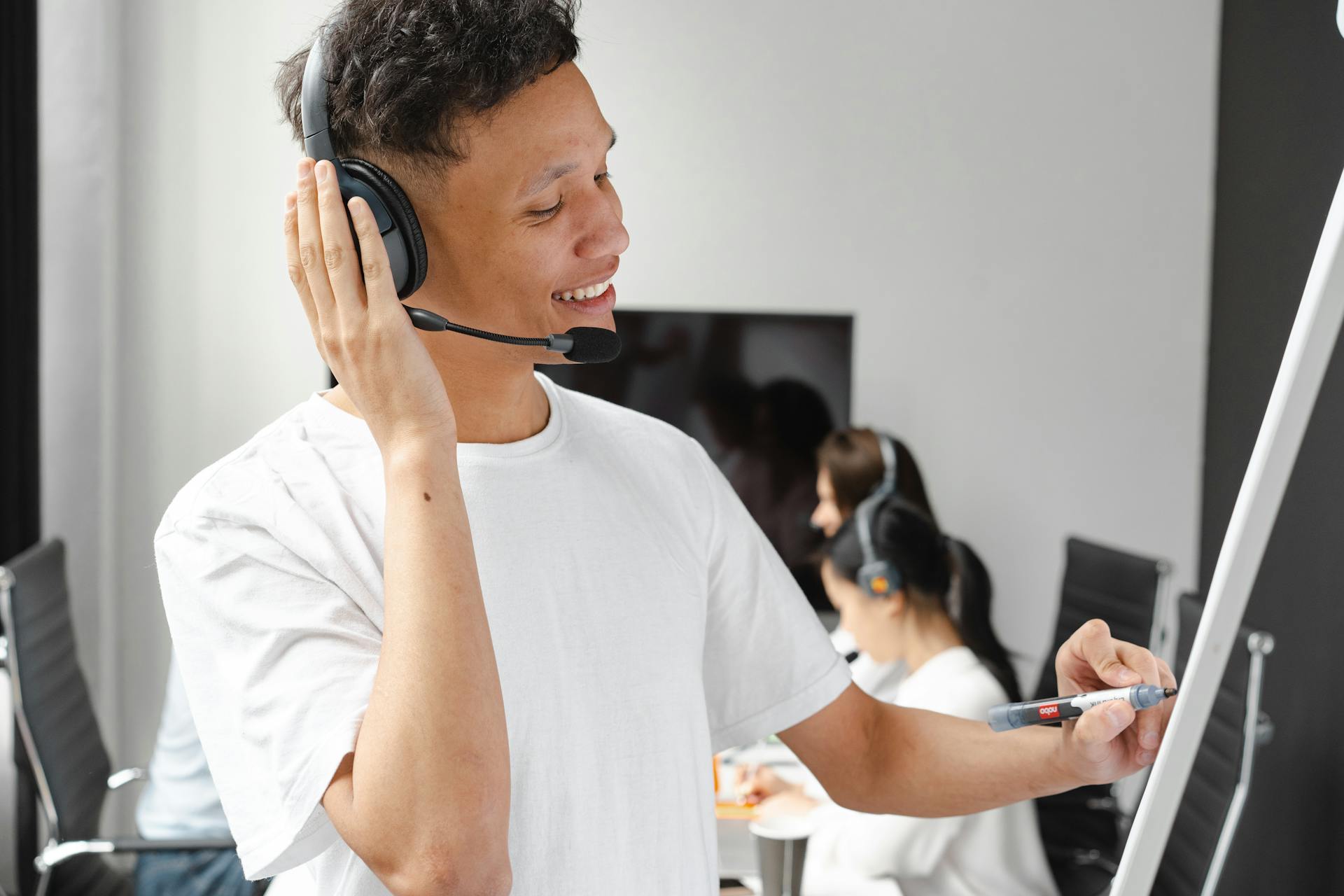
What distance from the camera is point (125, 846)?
158 centimetres

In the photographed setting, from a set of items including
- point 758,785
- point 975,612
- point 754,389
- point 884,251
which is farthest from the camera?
point 884,251

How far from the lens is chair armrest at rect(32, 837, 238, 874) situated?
1559 millimetres

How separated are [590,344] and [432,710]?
24cm

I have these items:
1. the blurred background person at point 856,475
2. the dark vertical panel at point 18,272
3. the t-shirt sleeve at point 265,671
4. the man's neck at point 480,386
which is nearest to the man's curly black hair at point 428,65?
the man's neck at point 480,386

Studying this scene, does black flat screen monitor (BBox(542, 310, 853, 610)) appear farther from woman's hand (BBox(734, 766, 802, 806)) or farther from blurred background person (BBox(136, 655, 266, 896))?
blurred background person (BBox(136, 655, 266, 896))

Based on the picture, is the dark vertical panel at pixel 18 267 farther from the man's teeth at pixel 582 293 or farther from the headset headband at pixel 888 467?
the man's teeth at pixel 582 293

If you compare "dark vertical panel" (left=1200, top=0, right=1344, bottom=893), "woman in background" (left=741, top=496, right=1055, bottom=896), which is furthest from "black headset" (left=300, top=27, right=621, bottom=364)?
"dark vertical panel" (left=1200, top=0, right=1344, bottom=893)

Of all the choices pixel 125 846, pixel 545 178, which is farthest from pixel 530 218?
pixel 125 846

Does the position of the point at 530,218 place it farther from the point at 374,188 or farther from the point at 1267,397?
the point at 1267,397

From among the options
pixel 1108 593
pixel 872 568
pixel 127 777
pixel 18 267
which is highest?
pixel 18 267

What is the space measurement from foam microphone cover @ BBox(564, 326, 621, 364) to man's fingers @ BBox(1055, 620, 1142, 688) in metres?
0.31

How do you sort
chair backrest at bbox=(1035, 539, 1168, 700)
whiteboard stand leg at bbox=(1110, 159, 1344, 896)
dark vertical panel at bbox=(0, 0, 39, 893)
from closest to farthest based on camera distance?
whiteboard stand leg at bbox=(1110, 159, 1344, 896) → chair backrest at bbox=(1035, 539, 1168, 700) → dark vertical panel at bbox=(0, 0, 39, 893)

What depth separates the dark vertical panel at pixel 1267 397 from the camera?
196 centimetres

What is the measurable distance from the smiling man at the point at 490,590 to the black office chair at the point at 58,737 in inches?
41.4
